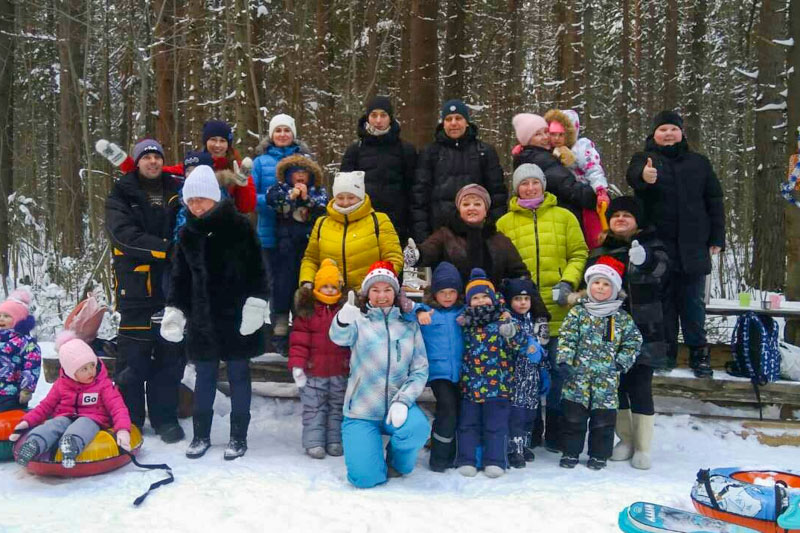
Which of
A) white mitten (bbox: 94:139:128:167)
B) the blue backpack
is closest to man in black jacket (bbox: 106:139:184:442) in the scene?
white mitten (bbox: 94:139:128:167)

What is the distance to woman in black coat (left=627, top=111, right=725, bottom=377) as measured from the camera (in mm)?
5605

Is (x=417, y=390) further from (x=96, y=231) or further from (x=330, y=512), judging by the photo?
(x=96, y=231)

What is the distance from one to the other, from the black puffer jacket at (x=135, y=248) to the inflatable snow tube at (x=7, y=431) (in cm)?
95

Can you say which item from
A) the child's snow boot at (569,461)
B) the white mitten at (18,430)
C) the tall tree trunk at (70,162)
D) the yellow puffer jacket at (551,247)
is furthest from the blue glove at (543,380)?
the tall tree trunk at (70,162)

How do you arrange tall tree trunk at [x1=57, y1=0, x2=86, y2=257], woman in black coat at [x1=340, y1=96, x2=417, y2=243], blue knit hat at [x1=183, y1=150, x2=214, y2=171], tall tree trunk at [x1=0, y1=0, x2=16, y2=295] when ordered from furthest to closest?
tall tree trunk at [x1=57, y1=0, x2=86, y2=257]
tall tree trunk at [x1=0, y1=0, x2=16, y2=295]
woman in black coat at [x1=340, y1=96, x2=417, y2=243]
blue knit hat at [x1=183, y1=150, x2=214, y2=171]

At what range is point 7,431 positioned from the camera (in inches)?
186

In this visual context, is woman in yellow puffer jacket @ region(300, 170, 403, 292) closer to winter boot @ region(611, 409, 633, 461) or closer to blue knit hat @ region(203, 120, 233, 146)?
blue knit hat @ region(203, 120, 233, 146)

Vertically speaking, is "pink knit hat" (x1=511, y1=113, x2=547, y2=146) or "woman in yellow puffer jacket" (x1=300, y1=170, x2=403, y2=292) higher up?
"pink knit hat" (x1=511, y1=113, x2=547, y2=146)

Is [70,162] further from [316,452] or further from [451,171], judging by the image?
[316,452]

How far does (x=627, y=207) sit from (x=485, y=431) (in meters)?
2.05

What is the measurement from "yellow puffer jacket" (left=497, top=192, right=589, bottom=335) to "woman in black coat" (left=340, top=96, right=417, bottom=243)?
1.20 metres

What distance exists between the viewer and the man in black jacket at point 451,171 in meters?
5.65

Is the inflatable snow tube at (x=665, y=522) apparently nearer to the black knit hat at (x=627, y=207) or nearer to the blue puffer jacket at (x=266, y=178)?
the black knit hat at (x=627, y=207)

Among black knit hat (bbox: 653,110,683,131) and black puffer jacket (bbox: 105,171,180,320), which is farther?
black knit hat (bbox: 653,110,683,131)
